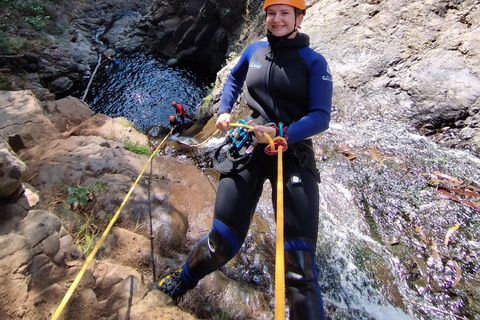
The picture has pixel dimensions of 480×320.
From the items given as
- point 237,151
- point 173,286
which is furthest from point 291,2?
point 173,286

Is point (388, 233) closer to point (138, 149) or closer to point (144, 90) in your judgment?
point (138, 149)

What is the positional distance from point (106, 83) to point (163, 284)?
1728 cm

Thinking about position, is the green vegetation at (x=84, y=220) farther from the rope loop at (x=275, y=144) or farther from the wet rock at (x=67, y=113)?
the wet rock at (x=67, y=113)

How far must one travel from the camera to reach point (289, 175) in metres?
2.40

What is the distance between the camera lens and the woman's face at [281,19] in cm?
235

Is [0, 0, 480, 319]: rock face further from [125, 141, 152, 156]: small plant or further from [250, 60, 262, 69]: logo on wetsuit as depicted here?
[250, 60, 262, 69]: logo on wetsuit

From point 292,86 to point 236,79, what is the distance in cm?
77

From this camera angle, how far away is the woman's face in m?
2.35

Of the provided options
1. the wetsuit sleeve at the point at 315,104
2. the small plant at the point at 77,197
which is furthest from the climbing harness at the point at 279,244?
the small plant at the point at 77,197

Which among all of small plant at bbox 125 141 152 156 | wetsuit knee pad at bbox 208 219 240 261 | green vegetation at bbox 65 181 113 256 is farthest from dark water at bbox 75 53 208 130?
wetsuit knee pad at bbox 208 219 240 261

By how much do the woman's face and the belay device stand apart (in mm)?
916

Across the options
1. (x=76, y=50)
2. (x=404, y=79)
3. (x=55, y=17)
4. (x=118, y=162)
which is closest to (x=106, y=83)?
(x=76, y=50)

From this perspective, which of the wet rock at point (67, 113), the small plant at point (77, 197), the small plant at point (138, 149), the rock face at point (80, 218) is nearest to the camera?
the rock face at point (80, 218)

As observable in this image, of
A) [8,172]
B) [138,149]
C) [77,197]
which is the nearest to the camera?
[8,172]
